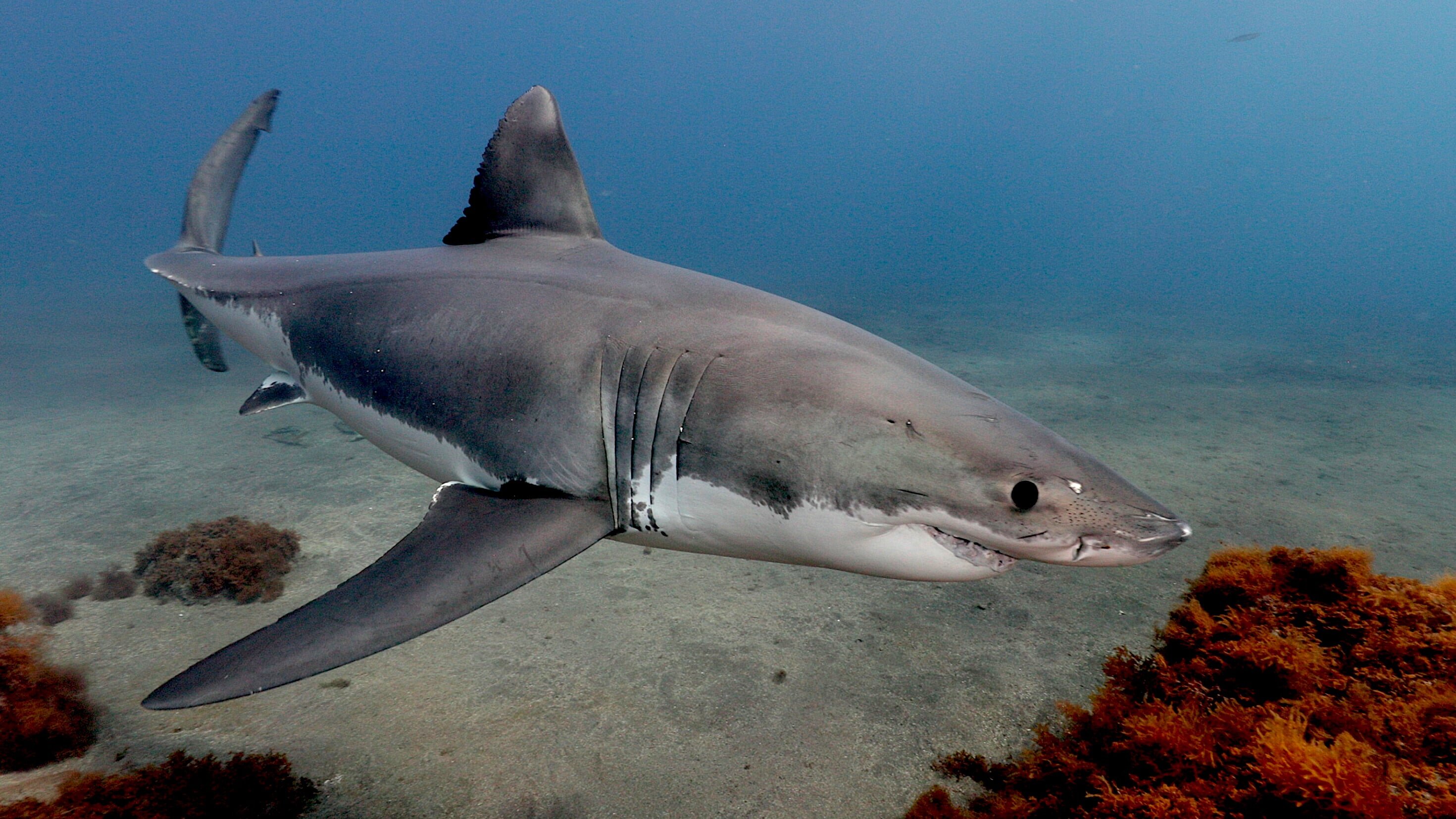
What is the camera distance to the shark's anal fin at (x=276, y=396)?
11.2 ft

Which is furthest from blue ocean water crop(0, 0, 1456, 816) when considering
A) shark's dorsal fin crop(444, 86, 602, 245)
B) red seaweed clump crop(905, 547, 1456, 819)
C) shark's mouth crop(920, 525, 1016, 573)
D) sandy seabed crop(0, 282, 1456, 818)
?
shark's dorsal fin crop(444, 86, 602, 245)

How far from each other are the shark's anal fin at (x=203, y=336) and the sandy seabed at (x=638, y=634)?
1.82m

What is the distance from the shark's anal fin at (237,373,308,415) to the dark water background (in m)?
76.0

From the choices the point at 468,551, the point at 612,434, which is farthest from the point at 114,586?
the point at 612,434

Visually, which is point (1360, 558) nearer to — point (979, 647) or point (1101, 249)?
point (979, 647)

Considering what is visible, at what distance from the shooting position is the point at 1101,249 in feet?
346

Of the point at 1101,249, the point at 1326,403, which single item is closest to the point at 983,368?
the point at 1326,403

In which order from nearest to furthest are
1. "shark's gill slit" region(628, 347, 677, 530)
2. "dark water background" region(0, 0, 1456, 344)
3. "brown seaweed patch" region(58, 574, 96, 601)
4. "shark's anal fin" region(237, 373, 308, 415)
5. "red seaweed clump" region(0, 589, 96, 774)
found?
1. "shark's gill slit" region(628, 347, 677, 530)
2. "red seaweed clump" region(0, 589, 96, 774)
3. "shark's anal fin" region(237, 373, 308, 415)
4. "brown seaweed patch" region(58, 574, 96, 601)
5. "dark water background" region(0, 0, 1456, 344)

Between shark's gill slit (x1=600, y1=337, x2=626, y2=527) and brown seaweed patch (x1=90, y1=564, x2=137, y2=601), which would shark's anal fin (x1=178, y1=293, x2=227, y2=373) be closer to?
brown seaweed patch (x1=90, y1=564, x2=137, y2=601)

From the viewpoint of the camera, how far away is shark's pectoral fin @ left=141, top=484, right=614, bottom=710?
1.65 meters

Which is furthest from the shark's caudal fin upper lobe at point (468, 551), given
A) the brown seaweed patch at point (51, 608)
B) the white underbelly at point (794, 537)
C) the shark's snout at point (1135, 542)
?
the brown seaweed patch at point (51, 608)

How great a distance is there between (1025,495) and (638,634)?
3.28 meters

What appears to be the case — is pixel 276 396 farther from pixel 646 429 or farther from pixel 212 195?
pixel 646 429

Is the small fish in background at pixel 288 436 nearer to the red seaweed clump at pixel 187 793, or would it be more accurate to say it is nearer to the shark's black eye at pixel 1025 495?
the red seaweed clump at pixel 187 793
